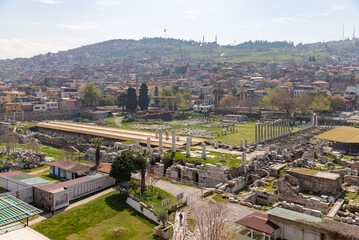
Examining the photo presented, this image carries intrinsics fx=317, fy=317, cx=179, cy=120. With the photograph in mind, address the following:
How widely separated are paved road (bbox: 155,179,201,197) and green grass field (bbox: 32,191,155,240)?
5093 millimetres

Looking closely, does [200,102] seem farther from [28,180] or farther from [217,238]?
[217,238]

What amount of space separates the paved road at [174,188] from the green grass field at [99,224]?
5093 mm

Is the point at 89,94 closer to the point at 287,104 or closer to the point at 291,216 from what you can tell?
the point at 287,104

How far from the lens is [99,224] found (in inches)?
1001

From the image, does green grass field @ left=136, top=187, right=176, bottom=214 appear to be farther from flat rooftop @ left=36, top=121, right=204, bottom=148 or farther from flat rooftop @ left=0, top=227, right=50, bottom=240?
flat rooftop @ left=36, top=121, right=204, bottom=148

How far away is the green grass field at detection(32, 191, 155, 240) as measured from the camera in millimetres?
23516

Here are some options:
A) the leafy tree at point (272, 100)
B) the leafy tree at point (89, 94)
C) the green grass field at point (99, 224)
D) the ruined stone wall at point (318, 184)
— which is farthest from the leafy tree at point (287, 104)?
the green grass field at point (99, 224)

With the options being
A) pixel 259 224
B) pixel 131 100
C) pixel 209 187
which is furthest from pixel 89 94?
pixel 259 224

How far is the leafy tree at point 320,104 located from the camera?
90188mm

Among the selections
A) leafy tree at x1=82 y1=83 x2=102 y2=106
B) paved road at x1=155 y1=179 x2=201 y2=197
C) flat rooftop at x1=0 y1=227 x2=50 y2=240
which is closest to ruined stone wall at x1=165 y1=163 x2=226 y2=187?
paved road at x1=155 y1=179 x2=201 y2=197

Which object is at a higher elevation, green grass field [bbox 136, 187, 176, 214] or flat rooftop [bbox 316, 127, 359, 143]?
flat rooftop [bbox 316, 127, 359, 143]

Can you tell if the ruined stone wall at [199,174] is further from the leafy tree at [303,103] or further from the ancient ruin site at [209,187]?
the leafy tree at [303,103]

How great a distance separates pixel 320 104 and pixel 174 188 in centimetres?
7135

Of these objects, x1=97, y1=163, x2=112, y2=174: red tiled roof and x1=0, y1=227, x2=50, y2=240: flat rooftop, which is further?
x1=97, y1=163, x2=112, y2=174: red tiled roof
